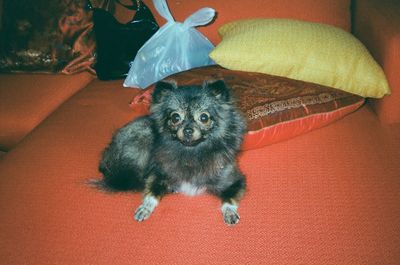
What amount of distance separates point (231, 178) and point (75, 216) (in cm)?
90

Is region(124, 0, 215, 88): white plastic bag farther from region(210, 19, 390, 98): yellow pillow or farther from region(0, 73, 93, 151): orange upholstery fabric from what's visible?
region(0, 73, 93, 151): orange upholstery fabric

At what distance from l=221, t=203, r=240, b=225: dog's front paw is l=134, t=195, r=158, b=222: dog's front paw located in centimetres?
39

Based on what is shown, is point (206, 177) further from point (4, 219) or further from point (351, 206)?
point (4, 219)

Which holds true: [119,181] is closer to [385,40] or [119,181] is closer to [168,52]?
[168,52]

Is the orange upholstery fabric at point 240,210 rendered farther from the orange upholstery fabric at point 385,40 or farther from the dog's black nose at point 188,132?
the dog's black nose at point 188,132

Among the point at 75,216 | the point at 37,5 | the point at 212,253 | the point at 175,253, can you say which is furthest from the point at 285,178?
the point at 37,5

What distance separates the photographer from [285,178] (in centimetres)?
174

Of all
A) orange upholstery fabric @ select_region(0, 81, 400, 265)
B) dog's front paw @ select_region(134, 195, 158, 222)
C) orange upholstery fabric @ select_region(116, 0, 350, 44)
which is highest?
→ orange upholstery fabric @ select_region(116, 0, 350, 44)

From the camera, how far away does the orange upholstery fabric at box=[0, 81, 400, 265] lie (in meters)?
1.38

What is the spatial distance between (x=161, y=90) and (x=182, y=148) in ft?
1.27

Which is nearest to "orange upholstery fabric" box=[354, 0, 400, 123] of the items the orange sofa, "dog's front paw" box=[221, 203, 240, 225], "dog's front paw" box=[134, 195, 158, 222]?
the orange sofa

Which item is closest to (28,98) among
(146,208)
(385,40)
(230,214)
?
(146,208)

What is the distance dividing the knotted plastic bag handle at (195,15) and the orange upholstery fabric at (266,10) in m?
0.21

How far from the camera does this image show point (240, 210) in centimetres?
160
